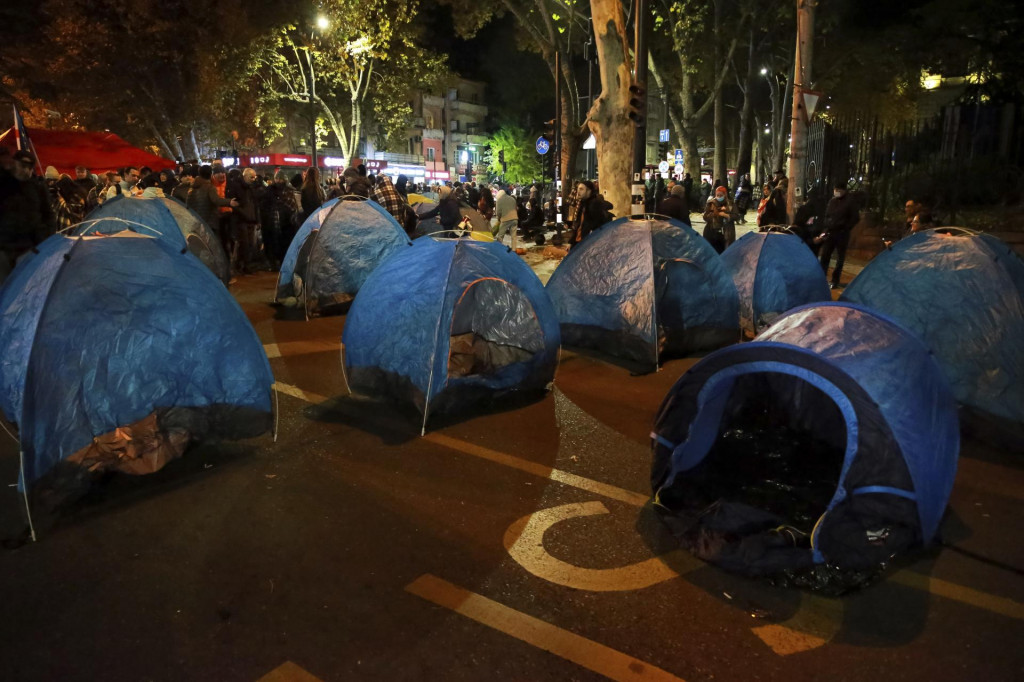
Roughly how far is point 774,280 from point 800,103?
470 cm

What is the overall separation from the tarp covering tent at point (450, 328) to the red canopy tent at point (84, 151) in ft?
38.1

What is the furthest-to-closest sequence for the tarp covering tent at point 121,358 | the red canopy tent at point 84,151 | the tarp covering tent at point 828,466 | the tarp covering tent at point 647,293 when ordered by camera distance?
the red canopy tent at point 84,151, the tarp covering tent at point 647,293, the tarp covering tent at point 121,358, the tarp covering tent at point 828,466

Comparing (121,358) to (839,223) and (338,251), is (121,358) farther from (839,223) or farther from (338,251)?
(839,223)

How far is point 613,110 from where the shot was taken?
13.4m

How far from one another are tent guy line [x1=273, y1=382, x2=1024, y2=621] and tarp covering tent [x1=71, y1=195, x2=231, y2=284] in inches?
120

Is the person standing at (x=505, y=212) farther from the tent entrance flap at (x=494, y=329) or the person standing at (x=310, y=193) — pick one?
the tent entrance flap at (x=494, y=329)

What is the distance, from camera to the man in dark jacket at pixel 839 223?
40.0 ft

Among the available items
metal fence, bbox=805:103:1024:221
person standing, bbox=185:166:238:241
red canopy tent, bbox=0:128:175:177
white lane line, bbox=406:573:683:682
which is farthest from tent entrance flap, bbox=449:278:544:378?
red canopy tent, bbox=0:128:175:177

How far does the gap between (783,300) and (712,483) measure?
4.90m

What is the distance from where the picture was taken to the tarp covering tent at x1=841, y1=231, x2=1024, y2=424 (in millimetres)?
6121

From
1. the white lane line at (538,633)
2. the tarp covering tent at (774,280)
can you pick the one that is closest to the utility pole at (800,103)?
the tarp covering tent at (774,280)

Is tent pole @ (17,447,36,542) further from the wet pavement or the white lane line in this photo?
the white lane line

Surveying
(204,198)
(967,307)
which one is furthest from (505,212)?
(967,307)

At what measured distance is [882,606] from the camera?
3.83 m
